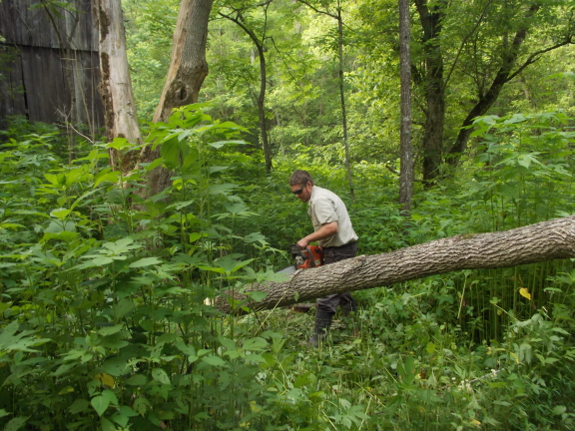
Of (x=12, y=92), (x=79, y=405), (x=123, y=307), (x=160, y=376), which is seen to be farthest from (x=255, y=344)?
(x=12, y=92)

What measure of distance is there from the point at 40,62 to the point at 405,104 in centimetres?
865

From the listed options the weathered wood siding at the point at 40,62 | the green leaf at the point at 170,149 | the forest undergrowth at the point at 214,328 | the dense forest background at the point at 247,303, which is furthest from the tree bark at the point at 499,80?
the weathered wood siding at the point at 40,62

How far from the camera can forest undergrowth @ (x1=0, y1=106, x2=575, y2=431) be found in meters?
2.21

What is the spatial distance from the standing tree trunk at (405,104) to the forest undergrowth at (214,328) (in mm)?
2239

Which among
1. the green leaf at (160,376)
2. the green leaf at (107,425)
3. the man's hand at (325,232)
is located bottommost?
the green leaf at (107,425)

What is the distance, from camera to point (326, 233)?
17.0ft

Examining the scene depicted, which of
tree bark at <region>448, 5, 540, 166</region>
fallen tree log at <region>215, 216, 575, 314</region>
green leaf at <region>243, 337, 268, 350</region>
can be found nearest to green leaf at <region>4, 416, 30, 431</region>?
green leaf at <region>243, 337, 268, 350</region>

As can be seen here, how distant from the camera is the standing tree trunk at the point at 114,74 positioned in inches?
235

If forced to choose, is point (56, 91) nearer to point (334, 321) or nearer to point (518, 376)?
point (334, 321)

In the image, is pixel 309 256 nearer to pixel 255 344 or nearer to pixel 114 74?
pixel 255 344

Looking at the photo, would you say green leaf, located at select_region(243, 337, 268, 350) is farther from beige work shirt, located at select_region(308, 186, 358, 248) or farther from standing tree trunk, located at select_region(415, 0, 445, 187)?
standing tree trunk, located at select_region(415, 0, 445, 187)

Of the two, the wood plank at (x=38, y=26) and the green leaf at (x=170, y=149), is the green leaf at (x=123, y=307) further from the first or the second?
the wood plank at (x=38, y=26)

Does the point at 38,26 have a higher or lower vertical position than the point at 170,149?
higher

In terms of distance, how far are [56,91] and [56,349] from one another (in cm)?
975
